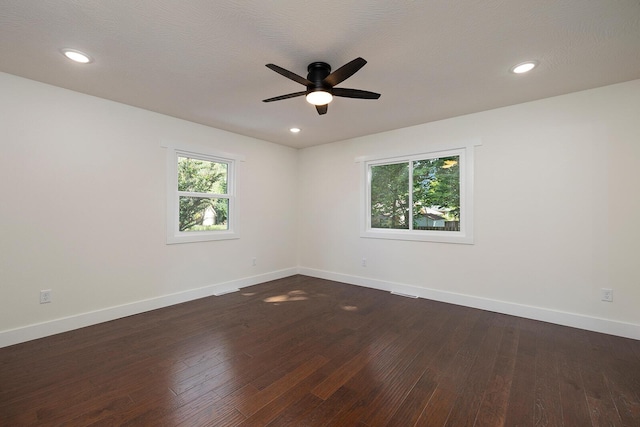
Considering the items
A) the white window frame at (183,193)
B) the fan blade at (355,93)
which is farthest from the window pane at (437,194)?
the white window frame at (183,193)

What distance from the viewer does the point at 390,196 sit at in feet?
14.9

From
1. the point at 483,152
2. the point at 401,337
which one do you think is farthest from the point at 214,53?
the point at 483,152

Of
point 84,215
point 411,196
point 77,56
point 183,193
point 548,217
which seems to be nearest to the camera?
point 77,56

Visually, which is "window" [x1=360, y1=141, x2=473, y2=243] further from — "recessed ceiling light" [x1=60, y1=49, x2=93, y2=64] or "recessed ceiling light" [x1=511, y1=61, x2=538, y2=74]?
"recessed ceiling light" [x1=60, y1=49, x2=93, y2=64]

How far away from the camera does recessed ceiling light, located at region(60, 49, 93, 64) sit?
223cm

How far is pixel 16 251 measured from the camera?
105 inches

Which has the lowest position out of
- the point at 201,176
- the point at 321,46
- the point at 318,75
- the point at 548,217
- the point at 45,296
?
the point at 45,296

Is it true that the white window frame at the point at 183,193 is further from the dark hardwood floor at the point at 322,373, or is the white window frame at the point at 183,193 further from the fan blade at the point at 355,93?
the fan blade at the point at 355,93

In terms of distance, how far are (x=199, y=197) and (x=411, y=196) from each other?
324 centimetres

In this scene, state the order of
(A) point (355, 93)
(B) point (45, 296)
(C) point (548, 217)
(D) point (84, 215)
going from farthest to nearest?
(C) point (548, 217) < (D) point (84, 215) < (B) point (45, 296) < (A) point (355, 93)

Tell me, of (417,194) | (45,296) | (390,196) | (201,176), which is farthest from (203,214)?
(417,194)

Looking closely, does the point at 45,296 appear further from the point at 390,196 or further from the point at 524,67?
the point at 524,67

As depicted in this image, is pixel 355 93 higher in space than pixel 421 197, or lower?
higher

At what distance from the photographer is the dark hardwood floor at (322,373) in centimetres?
172
